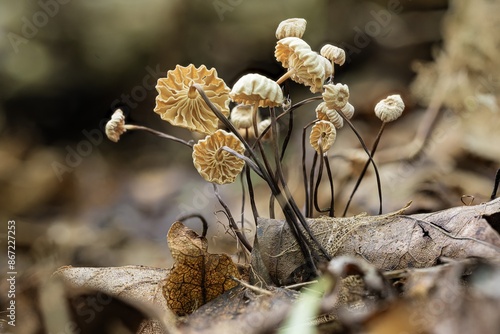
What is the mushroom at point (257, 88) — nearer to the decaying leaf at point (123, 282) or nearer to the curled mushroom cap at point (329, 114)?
the curled mushroom cap at point (329, 114)

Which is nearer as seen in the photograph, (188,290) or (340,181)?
(188,290)

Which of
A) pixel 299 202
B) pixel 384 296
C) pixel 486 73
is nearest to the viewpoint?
pixel 384 296

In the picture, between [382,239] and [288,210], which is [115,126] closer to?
[288,210]

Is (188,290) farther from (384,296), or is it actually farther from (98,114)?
(98,114)

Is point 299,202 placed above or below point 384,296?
above

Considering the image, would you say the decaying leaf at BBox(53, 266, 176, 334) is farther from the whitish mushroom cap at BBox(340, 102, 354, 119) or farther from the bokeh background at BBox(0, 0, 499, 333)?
the bokeh background at BBox(0, 0, 499, 333)

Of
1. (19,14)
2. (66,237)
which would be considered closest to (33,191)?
(66,237)

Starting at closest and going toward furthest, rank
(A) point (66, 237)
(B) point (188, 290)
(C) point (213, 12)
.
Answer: (B) point (188, 290), (A) point (66, 237), (C) point (213, 12)

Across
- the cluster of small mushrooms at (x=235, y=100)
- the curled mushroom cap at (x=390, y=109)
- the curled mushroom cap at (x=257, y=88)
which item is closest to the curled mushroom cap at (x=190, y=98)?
the cluster of small mushrooms at (x=235, y=100)
